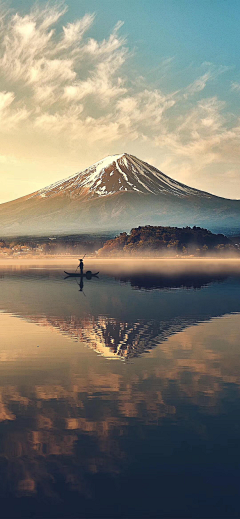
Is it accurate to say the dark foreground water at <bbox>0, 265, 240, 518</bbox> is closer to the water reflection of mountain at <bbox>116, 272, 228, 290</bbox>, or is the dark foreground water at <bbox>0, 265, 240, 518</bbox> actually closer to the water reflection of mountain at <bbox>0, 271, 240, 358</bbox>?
the water reflection of mountain at <bbox>0, 271, 240, 358</bbox>

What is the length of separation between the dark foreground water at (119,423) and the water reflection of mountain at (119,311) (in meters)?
0.33

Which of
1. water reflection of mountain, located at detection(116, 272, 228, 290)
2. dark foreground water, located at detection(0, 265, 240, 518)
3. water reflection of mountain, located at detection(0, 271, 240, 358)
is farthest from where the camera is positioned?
water reflection of mountain, located at detection(116, 272, 228, 290)

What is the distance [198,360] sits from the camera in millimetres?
22641

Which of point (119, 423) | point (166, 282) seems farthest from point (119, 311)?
point (166, 282)

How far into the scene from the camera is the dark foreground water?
10.3 meters

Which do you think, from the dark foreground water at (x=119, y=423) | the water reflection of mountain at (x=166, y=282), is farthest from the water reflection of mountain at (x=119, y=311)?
the water reflection of mountain at (x=166, y=282)

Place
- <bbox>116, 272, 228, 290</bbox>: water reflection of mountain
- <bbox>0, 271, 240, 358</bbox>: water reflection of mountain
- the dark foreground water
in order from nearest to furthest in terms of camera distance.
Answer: the dark foreground water, <bbox>0, 271, 240, 358</bbox>: water reflection of mountain, <bbox>116, 272, 228, 290</bbox>: water reflection of mountain

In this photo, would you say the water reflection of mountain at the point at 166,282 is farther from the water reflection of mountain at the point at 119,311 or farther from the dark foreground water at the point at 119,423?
the dark foreground water at the point at 119,423

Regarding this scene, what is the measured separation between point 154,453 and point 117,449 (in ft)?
2.64

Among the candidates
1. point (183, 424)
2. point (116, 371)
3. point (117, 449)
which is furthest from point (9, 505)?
point (116, 371)

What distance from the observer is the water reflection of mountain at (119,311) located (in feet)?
93.6

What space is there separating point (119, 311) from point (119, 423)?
28071 millimetres

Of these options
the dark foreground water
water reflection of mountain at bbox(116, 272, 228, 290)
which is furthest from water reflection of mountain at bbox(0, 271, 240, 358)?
water reflection of mountain at bbox(116, 272, 228, 290)

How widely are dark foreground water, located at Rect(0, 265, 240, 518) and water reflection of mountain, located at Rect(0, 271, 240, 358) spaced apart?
13.0 inches
